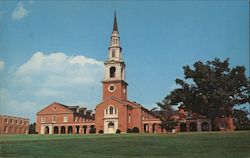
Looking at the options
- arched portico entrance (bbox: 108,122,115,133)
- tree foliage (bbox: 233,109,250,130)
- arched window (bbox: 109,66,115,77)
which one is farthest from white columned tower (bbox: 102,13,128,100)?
tree foliage (bbox: 233,109,250,130)

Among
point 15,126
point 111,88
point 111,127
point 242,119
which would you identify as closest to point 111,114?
point 111,127

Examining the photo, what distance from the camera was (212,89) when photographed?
51094mm

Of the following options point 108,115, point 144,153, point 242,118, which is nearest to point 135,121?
point 108,115

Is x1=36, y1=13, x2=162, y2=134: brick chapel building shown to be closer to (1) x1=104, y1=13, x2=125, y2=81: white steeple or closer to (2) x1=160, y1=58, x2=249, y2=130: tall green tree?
(1) x1=104, y1=13, x2=125, y2=81: white steeple

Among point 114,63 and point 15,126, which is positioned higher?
point 114,63

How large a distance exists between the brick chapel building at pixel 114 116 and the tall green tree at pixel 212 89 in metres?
11.8

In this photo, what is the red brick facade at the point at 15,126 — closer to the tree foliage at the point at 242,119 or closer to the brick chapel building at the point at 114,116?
the brick chapel building at the point at 114,116

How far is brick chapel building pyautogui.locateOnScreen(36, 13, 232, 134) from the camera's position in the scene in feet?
225

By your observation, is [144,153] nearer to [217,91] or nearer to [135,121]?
[217,91]

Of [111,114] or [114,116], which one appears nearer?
[114,116]

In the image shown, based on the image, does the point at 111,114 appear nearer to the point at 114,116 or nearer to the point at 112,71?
the point at 114,116

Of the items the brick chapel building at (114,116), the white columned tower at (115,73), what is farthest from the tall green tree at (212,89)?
the white columned tower at (115,73)

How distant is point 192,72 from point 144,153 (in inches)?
1469

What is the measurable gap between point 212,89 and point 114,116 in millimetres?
23832
